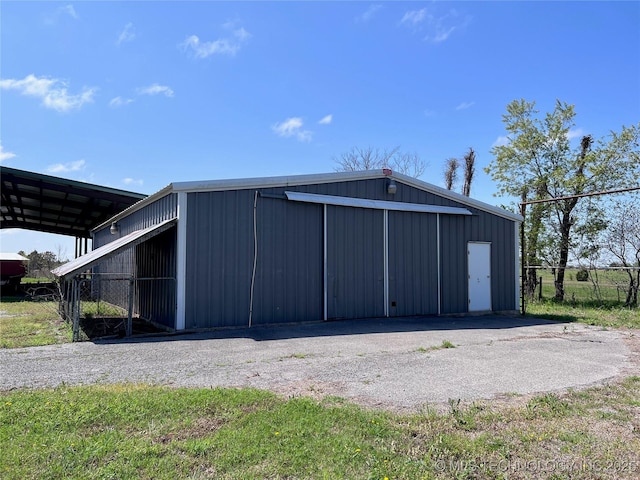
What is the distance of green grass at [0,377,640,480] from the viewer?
277cm

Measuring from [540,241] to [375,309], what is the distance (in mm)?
11593

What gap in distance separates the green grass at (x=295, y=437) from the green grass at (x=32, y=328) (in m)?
3.52

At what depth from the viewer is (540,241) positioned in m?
18.8

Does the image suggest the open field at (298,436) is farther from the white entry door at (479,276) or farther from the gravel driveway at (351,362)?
the white entry door at (479,276)

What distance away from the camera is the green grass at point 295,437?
2770mm

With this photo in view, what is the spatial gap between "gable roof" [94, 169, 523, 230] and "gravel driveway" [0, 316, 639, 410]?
281 centimetres

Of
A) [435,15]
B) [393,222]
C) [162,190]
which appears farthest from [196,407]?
[435,15]

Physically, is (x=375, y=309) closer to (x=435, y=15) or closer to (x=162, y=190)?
(x=162, y=190)

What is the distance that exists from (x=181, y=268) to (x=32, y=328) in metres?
3.57

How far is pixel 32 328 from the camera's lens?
9000mm

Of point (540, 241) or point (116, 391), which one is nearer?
point (116, 391)

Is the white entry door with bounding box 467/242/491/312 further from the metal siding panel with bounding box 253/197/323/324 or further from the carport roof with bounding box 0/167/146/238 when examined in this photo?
the carport roof with bounding box 0/167/146/238

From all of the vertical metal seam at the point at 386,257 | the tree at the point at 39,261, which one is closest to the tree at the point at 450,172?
the vertical metal seam at the point at 386,257

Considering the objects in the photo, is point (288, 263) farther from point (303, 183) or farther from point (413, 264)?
point (413, 264)
